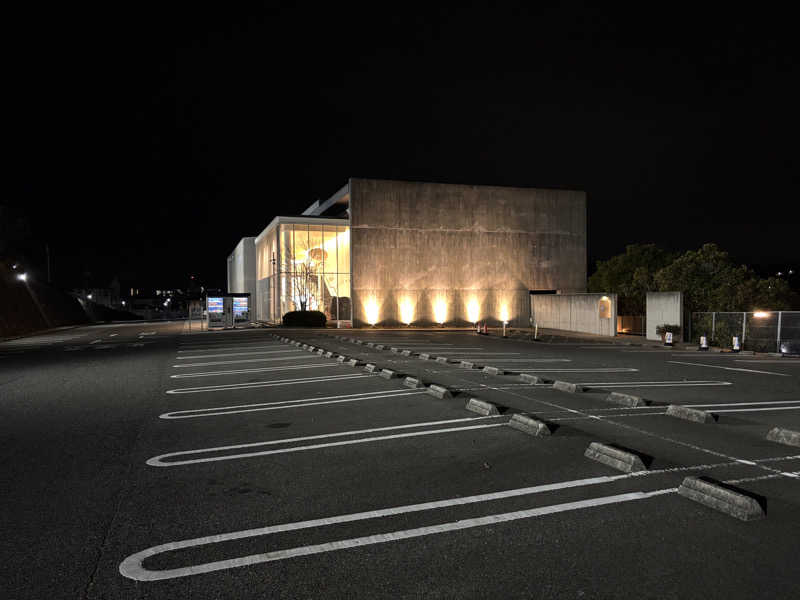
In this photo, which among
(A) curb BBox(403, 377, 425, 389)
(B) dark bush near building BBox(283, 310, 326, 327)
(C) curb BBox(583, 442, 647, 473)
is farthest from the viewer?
(B) dark bush near building BBox(283, 310, 326, 327)

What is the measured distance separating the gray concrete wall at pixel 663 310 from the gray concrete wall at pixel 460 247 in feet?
50.3

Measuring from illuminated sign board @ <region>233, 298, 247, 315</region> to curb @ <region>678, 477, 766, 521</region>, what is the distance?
116 ft

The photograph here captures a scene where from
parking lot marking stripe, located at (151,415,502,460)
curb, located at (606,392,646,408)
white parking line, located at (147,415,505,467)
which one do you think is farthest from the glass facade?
white parking line, located at (147,415,505,467)

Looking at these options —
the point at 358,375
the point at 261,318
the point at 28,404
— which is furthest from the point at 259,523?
the point at 261,318

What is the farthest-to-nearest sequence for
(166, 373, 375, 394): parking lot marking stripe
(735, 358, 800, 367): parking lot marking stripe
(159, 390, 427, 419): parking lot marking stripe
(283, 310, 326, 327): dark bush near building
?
(283, 310, 326, 327): dark bush near building
(735, 358, 800, 367): parking lot marking stripe
(166, 373, 375, 394): parking lot marking stripe
(159, 390, 427, 419): parking lot marking stripe

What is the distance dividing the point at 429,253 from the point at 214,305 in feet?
49.3

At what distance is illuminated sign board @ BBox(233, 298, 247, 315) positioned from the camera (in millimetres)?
37053

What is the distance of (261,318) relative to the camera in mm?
50656

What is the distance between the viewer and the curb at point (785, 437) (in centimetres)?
595

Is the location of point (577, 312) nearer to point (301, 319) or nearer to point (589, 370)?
point (301, 319)

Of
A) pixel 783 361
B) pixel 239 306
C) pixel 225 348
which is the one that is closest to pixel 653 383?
pixel 783 361

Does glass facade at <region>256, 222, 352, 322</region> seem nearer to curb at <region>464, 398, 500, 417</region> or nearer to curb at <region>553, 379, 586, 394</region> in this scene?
curb at <region>553, 379, 586, 394</region>

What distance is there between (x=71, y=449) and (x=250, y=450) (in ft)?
6.72

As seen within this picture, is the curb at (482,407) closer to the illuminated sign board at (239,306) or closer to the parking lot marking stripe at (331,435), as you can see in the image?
the parking lot marking stripe at (331,435)
